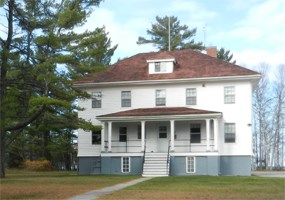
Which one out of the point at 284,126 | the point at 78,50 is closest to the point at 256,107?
the point at 284,126

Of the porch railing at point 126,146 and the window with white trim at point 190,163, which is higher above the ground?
the porch railing at point 126,146

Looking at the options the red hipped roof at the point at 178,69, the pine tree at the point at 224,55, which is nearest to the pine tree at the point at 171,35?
the pine tree at the point at 224,55

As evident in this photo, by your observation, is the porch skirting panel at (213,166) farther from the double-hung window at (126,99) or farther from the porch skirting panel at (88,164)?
A: the porch skirting panel at (88,164)

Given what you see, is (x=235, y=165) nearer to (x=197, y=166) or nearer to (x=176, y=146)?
(x=197, y=166)

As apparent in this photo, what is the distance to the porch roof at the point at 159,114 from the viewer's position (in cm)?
3262

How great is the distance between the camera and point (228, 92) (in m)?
34.4

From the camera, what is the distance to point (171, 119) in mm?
33000

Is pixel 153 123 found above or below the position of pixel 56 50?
below

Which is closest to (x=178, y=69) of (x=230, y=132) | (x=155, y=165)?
(x=230, y=132)

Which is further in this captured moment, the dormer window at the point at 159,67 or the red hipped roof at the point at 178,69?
the dormer window at the point at 159,67

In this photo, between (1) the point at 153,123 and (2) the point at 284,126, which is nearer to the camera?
(1) the point at 153,123

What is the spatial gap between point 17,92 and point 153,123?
11.9 m

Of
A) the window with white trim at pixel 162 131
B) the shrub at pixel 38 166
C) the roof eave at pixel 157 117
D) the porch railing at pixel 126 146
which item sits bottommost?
the shrub at pixel 38 166

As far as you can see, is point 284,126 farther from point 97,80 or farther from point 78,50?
point 78,50
